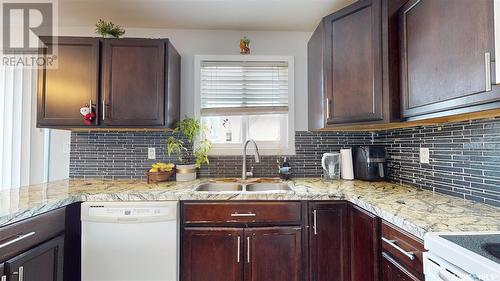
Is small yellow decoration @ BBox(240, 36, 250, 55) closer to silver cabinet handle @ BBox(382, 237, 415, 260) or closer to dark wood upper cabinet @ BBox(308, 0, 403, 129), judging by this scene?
dark wood upper cabinet @ BBox(308, 0, 403, 129)

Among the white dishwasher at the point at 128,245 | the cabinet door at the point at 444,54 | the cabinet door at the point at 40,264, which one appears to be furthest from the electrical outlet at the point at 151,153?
the cabinet door at the point at 444,54

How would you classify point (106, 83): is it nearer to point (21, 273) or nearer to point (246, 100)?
point (246, 100)

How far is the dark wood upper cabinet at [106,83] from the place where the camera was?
1814mm

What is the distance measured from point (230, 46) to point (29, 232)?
201 cm

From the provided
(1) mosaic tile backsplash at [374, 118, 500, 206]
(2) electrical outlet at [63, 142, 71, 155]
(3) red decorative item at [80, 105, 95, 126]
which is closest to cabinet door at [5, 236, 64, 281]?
(3) red decorative item at [80, 105, 95, 126]

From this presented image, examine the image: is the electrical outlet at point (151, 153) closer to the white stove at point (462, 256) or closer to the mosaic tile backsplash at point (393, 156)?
the mosaic tile backsplash at point (393, 156)

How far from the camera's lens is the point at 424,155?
161cm

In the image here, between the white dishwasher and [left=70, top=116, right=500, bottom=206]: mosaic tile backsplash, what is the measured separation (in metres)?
0.75

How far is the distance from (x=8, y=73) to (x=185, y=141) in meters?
1.65

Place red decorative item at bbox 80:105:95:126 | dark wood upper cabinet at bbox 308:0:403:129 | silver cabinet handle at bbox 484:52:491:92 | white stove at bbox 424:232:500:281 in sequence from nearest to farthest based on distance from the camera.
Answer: white stove at bbox 424:232:500:281 < silver cabinet handle at bbox 484:52:491:92 < dark wood upper cabinet at bbox 308:0:403:129 < red decorative item at bbox 80:105:95:126

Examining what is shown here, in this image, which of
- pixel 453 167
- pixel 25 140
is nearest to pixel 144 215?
pixel 25 140

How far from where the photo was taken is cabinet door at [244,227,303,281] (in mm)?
1521

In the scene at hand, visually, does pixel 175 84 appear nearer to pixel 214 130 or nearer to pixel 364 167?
pixel 214 130

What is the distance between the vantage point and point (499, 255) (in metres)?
0.69
